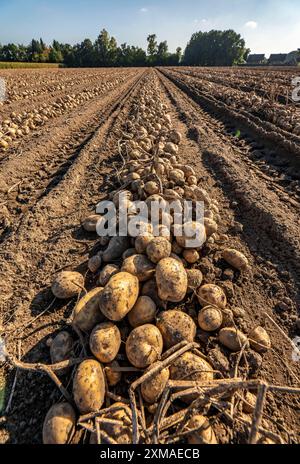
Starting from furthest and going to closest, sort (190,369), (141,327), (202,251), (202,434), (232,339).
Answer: (202,251)
(232,339)
(141,327)
(190,369)
(202,434)

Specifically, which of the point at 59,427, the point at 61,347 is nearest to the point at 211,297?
the point at 61,347

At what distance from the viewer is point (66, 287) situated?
237 centimetres

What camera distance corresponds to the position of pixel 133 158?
483cm

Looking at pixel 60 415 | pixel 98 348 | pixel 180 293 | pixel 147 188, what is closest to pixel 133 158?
pixel 147 188

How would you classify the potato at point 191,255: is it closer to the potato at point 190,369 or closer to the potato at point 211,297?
the potato at point 211,297

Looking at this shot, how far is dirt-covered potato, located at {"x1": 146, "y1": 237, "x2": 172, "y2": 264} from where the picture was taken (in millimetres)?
2178

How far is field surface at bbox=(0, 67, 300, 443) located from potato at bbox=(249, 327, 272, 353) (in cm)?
7

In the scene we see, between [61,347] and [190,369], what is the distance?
101cm

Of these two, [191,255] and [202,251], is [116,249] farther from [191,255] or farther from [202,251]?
[202,251]

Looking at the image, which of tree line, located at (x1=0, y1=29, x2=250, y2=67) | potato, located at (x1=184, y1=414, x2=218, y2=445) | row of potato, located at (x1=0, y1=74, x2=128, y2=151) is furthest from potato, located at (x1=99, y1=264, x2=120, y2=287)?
tree line, located at (x1=0, y1=29, x2=250, y2=67)

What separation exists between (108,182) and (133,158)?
803mm

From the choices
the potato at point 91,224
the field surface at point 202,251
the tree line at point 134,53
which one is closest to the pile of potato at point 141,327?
the field surface at point 202,251
